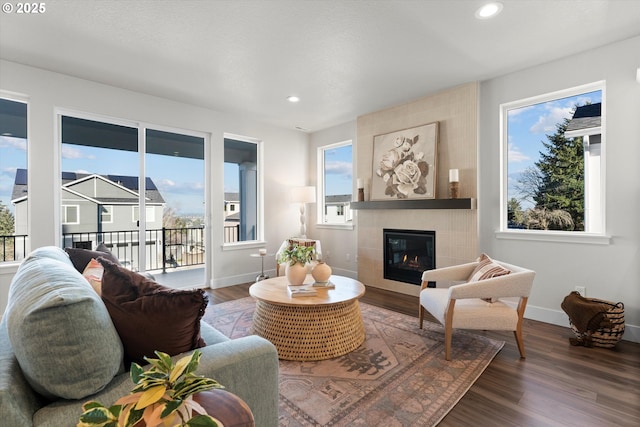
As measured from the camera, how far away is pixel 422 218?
13.4 feet

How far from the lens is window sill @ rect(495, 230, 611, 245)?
284cm

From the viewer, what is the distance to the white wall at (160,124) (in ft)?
10.5

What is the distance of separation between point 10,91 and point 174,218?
6.79 ft

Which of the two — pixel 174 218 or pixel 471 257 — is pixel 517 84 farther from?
pixel 174 218

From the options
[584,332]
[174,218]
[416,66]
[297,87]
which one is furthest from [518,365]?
[174,218]

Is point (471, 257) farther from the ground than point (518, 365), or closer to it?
farther from the ground

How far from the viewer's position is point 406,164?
4160 mm

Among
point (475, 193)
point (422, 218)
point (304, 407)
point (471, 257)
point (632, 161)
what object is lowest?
point (304, 407)

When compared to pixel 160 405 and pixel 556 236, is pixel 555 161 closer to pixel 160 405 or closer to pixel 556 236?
pixel 556 236

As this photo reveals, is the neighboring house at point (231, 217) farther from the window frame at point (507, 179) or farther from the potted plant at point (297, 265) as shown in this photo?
the window frame at point (507, 179)

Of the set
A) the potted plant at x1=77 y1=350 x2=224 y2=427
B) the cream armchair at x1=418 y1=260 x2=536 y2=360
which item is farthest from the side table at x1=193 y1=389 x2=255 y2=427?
the cream armchair at x1=418 y1=260 x2=536 y2=360

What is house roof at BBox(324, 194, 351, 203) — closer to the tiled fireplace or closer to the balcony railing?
the tiled fireplace

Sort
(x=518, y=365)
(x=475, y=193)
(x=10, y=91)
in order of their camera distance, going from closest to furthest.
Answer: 1. (x=518, y=365)
2. (x=10, y=91)
3. (x=475, y=193)

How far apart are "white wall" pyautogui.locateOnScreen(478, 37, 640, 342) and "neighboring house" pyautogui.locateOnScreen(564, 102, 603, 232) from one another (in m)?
0.14
